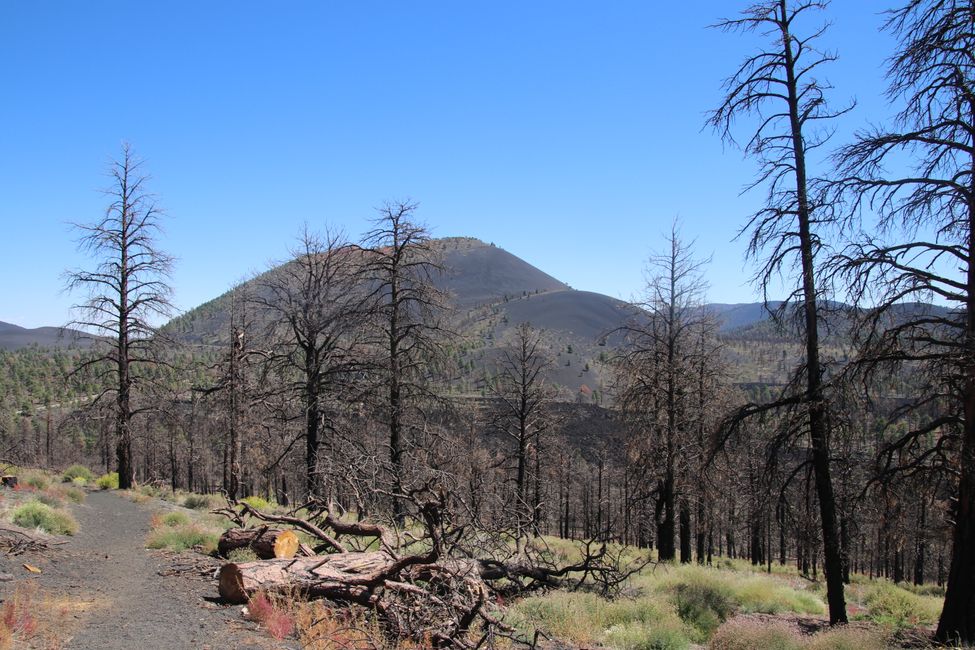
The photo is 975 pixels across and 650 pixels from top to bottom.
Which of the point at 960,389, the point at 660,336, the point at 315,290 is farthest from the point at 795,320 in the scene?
the point at 315,290

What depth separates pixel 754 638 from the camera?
8.39 metres

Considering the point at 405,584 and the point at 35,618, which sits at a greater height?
the point at 35,618

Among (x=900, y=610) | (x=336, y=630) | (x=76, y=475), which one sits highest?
(x=336, y=630)

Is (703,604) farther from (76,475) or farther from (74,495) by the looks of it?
(76,475)

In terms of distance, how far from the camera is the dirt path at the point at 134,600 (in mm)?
6254

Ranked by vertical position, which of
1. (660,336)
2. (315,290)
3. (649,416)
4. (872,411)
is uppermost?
(315,290)

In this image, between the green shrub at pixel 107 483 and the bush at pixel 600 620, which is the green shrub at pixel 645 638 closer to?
the bush at pixel 600 620

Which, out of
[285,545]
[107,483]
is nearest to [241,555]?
[285,545]

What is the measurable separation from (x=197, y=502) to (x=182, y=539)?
9954 mm

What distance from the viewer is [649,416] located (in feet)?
61.4

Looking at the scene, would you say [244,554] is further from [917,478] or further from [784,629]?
[917,478]

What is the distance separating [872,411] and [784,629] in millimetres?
3740

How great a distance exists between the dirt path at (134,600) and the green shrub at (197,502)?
8.08 metres

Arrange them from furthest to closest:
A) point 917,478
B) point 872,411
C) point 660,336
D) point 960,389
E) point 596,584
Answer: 1. point 660,336
2. point 596,584
3. point 872,411
4. point 917,478
5. point 960,389
